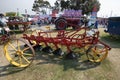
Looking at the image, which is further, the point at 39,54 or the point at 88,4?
the point at 88,4

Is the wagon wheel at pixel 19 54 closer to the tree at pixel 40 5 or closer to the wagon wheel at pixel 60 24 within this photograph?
the wagon wheel at pixel 60 24

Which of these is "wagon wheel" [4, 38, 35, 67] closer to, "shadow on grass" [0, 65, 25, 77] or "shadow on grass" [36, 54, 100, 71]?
"shadow on grass" [0, 65, 25, 77]

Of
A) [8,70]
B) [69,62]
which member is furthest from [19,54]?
[69,62]

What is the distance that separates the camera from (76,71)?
545 centimetres

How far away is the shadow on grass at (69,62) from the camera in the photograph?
19.0ft

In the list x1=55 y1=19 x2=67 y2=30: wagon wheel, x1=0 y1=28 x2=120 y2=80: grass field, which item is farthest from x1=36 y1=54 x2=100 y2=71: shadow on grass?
x1=55 y1=19 x2=67 y2=30: wagon wheel

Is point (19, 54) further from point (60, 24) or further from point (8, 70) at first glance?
point (60, 24)

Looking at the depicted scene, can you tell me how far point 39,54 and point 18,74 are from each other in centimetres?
198

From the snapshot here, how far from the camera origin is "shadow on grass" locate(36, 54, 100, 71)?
228 inches

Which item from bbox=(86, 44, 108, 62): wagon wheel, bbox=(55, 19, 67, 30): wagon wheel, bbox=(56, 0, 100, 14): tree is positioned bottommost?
bbox=(86, 44, 108, 62): wagon wheel

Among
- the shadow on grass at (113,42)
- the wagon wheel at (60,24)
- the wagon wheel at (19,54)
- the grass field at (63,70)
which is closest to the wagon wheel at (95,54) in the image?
the grass field at (63,70)

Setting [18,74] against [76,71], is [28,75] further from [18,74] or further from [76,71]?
[76,71]

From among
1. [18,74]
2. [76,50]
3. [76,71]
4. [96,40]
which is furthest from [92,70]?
[18,74]

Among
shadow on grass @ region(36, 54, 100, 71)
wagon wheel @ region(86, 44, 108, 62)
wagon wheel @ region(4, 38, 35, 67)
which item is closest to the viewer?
wagon wheel @ region(4, 38, 35, 67)
